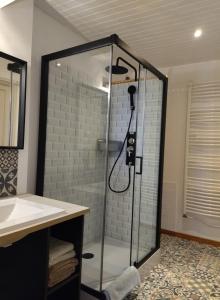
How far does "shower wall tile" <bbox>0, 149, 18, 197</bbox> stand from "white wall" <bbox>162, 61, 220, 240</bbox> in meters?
2.22

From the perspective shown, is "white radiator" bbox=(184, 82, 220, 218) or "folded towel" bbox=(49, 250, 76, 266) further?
"white radiator" bbox=(184, 82, 220, 218)

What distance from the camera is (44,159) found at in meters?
2.06

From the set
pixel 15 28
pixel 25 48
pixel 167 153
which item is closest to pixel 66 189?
pixel 25 48

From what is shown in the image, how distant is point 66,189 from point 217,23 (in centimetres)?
211

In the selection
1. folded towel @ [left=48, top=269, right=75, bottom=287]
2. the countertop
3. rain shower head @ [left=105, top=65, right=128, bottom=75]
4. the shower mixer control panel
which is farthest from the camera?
the shower mixer control panel

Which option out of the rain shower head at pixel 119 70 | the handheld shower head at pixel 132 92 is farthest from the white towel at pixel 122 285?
the rain shower head at pixel 119 70

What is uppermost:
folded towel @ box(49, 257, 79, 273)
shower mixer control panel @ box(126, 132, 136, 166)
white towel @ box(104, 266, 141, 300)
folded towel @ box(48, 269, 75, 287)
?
shower mixer control panel @ box(126, 132, 136, 166)

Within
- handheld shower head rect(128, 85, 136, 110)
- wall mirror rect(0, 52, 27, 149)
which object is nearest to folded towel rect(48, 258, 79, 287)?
wall mirror rect(0, 52, 27, 149)

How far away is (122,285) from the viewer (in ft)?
6.07

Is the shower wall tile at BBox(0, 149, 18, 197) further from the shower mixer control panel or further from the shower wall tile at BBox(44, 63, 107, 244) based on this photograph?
the shower mixer control panel

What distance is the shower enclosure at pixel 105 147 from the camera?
2.04 metres

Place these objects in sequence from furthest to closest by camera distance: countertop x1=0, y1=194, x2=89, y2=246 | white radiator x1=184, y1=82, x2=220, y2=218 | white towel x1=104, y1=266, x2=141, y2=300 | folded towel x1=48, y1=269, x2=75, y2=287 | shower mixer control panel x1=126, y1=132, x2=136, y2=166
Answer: white radiator x1=184, y1=82, x2=220, y2=218 → shower mixer control panel x1=126, y1=132, x2=136, y2=166 → white towel x1=104, y1=266, x2=141, y2=300 → folded towel x1=48, y1=269, x2=75, y2=287 → countertop x1=0, y1=194, x2=89, y2=246

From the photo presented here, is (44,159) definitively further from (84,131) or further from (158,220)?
(158,220)

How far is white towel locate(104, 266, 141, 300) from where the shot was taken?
1.77 metres
